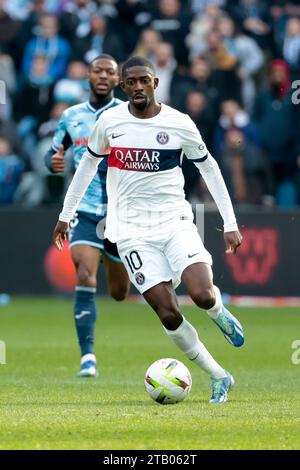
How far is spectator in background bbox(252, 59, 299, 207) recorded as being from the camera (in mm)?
20172

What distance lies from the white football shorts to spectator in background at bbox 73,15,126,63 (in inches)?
473

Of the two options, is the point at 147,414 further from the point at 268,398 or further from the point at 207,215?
the point at 207,215

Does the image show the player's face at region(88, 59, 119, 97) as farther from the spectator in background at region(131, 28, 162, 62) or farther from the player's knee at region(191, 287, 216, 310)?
the spectator in background at region(131, 28, 162, 62)

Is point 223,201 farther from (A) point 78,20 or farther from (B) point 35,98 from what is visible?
(A) point 78,20

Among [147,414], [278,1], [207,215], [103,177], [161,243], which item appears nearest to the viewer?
[147,414]

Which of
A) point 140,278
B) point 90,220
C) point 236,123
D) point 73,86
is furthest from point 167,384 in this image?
point 73,86

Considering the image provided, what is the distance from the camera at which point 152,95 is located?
10.2m

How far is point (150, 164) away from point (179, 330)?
1309 millimetres

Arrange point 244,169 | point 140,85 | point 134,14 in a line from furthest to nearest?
1. point 134,14
2. point 244,169
3. point 140,85

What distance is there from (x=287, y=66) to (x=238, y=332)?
1096cm

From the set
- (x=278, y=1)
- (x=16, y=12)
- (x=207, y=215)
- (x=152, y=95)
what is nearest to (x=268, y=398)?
(x=152, y=95)

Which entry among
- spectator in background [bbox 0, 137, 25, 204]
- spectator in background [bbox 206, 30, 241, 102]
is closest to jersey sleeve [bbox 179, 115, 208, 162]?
spectator in background [bbox 206, 30, 241, 102]

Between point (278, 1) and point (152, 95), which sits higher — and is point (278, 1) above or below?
above

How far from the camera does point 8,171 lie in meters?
21.6
